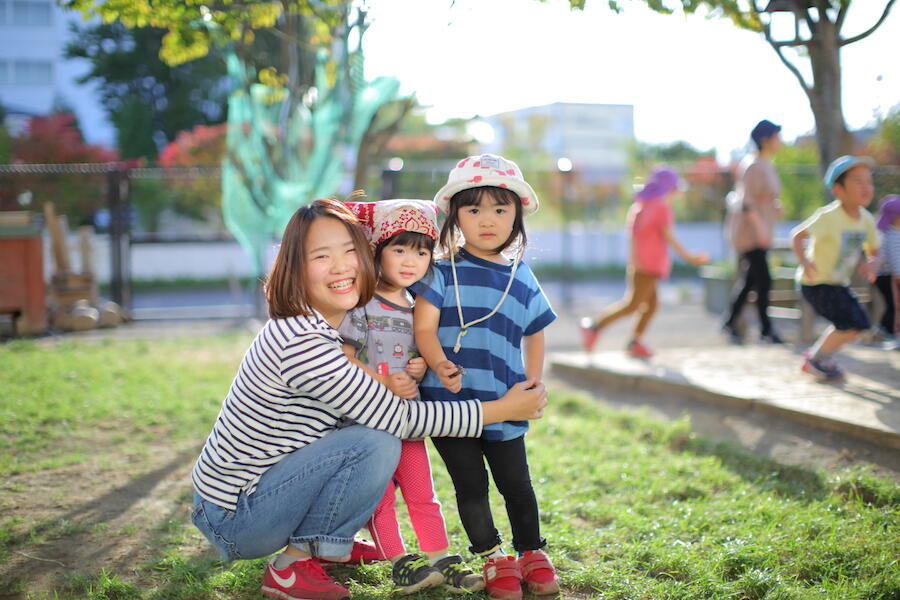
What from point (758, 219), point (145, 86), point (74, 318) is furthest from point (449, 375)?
point (145, 86)

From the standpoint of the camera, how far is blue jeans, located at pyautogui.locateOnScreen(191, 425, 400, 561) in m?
2.52

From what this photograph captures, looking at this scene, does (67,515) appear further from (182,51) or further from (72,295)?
(72,295)

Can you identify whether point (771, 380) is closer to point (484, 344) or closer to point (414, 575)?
point (484, 344)

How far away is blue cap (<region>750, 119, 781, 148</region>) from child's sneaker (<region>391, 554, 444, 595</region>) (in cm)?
569

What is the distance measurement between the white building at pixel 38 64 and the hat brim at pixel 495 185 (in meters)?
33.7

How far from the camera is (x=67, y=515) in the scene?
3.44 m

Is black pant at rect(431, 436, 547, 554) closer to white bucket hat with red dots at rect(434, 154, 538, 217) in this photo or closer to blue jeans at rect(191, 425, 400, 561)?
blue jeans at rect(191, 425, 400, 561)

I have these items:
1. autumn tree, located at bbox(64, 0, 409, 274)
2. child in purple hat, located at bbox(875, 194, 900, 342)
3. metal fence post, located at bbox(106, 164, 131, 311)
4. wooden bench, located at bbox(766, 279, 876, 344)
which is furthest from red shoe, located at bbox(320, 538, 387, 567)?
metal fence post, located at bbox(106, 164, 131, 311)

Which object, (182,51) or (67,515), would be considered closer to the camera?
(67,515)

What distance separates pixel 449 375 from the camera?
2.69 m

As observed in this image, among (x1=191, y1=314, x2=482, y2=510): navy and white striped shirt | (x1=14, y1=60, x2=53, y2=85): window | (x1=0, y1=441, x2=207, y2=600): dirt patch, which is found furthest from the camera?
(x1=14, y1=60, x2=53, y2=85): window

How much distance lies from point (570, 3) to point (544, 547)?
224cm

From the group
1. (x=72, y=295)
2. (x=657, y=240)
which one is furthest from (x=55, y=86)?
(x=657, y=240)

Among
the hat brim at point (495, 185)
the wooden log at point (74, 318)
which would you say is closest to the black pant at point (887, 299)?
the hat brim at point (495, 185)
